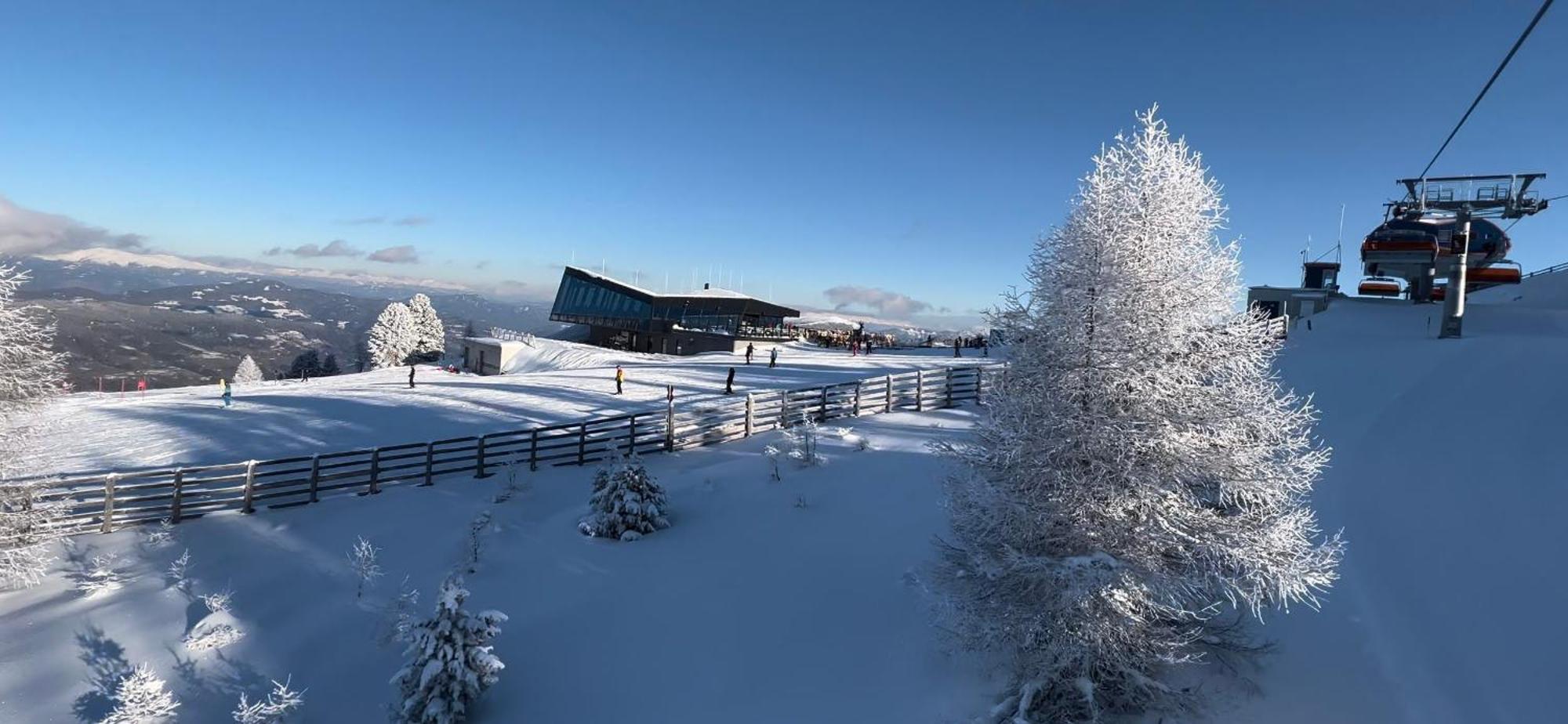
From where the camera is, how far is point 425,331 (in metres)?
77.4

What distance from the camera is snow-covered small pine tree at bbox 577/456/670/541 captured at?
41.6ft

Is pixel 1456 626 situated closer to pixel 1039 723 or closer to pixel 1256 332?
pixel 1256 332

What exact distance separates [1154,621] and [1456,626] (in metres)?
3.04

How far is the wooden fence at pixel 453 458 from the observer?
1330cm

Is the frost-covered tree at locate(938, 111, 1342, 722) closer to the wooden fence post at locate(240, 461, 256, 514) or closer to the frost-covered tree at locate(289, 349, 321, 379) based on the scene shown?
the wooden fence post at locate(240, 461, 256, 514)

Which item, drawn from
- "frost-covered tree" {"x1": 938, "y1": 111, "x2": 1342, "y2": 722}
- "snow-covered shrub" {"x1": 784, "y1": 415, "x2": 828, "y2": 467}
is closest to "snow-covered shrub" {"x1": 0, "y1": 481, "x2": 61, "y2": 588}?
"snow-covered shrub" {"x1": 784, "y1": 415, "x2": 828, "y2": 467}

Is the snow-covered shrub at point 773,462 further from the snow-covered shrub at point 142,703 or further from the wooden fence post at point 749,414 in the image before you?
the snow-covered shrub at point 142,703

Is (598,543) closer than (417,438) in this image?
Yes

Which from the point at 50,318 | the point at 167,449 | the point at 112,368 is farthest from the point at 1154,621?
the point at 112,368

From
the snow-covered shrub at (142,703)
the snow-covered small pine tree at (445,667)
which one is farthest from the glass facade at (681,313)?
the snow-covered small pine tree at (445,667)

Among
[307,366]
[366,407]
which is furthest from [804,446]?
[307,366]

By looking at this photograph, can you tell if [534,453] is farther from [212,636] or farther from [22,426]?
[22,426]

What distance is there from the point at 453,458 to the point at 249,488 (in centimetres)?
424

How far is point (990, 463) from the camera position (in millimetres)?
7582
